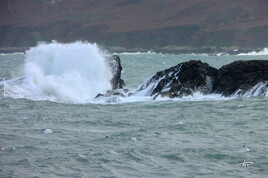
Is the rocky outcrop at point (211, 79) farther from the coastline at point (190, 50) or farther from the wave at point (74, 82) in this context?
the coastline at point (190, 50)

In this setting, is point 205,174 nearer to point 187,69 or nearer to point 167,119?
point 167,119

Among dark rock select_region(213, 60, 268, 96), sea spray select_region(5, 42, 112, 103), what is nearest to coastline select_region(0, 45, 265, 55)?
sea spray select_region(5, 42, 112, 103)

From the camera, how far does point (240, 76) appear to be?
75.7ft

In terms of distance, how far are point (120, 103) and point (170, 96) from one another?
6.78 feet

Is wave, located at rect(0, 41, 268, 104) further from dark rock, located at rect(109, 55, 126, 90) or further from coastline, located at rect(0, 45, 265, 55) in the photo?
coastline, located at rect(0, 45, 265, 55)

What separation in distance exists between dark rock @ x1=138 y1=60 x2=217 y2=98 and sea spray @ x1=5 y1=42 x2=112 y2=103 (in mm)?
3529

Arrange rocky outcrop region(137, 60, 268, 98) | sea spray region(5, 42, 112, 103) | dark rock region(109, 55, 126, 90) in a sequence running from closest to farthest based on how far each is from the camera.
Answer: rocky outcrop region(137, 60, 268, 98) → sea spray region(5, 42, 112, 103) → dark rock region(109, 55, 126, 90)

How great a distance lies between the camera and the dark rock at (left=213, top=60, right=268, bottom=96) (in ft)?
74.5

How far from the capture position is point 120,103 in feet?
75.4

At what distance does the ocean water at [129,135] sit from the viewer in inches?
449

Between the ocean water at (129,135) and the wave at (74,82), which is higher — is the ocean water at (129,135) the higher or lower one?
the lower one

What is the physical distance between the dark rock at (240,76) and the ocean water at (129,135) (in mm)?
777

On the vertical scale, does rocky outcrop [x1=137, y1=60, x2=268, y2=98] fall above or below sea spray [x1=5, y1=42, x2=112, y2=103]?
below

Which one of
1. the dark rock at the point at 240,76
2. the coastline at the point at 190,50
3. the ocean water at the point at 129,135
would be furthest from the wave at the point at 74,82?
the coastline at the point at 190,50
